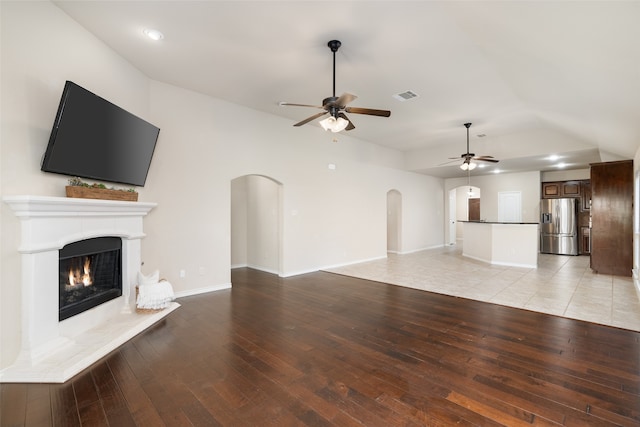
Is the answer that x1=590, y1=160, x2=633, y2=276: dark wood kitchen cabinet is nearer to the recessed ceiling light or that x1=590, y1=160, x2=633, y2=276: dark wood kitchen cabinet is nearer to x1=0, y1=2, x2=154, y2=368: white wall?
the recessed ceiling light

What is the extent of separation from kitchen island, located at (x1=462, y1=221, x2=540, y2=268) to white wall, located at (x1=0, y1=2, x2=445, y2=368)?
88.5 inches

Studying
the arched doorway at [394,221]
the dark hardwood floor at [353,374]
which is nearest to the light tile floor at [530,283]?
the dark hardwood floor at [353,374]

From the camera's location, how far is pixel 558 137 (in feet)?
21.4

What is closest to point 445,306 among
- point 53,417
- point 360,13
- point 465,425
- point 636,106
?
point 465,425

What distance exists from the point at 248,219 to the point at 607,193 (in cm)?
789

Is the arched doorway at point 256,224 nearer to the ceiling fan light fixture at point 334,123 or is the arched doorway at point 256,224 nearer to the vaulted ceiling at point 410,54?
the vaulted ceiling at point 410,54

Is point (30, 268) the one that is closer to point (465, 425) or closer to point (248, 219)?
point (465, 425)

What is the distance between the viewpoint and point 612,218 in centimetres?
597

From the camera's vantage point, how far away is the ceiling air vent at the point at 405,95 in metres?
4.70

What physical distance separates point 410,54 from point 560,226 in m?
8.53

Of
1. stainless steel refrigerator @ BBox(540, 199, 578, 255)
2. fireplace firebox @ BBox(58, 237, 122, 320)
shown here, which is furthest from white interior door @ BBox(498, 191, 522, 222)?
fireplace firebox @ BBox(58, 237, 122, 320)

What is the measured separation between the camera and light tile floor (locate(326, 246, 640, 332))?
12.8 ft

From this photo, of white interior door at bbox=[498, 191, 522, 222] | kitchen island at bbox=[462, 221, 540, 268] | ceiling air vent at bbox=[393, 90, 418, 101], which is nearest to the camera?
ceiling air vent at bbox=[393, 90, 418, 101]

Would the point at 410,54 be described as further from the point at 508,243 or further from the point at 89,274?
the point at 508,243
